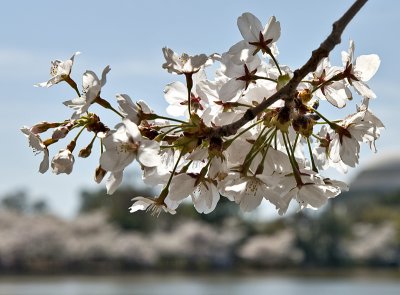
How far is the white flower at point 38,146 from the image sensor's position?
0.69 metres

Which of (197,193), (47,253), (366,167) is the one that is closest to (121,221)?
(47,253)

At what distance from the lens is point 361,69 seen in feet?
2.50

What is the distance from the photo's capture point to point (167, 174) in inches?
30.0

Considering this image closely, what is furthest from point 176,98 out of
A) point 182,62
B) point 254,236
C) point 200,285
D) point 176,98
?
point 254,236

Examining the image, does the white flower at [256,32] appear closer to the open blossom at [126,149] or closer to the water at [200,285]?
the open blossom at [126,149]

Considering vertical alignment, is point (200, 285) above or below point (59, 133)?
above

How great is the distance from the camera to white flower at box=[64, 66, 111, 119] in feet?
2.24

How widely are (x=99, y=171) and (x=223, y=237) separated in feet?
110

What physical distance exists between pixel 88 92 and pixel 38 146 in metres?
0.09

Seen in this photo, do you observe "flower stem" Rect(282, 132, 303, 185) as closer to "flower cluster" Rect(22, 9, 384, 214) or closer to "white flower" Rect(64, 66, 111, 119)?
"flower cluster" Rect(22, 9, 384, 214)

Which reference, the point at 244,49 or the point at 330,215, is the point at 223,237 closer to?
the point at 330,215

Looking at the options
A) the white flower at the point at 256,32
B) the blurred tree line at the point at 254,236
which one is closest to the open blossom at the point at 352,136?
the white flower at the point at 256,32

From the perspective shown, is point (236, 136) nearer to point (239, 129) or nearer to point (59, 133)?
point (239, 129)

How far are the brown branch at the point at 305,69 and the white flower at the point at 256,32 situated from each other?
6cm
